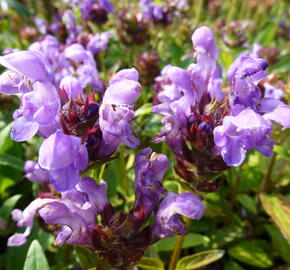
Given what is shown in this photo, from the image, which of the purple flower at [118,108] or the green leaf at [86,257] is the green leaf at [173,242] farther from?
the purple flower at [118,108]

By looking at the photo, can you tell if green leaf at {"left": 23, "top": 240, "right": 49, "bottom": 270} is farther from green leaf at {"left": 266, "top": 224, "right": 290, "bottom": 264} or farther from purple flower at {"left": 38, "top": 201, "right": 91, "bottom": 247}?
green leaf at {"left": 266, "top": 224, "right": 290, "bottom": 264}

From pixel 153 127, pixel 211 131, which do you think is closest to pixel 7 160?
pixel 153 127

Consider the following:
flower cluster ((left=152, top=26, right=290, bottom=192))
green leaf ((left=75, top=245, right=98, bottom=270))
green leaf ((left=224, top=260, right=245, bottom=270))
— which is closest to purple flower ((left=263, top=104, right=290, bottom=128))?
flower cluster ((left=152, top=26, right=290, bottom=192))

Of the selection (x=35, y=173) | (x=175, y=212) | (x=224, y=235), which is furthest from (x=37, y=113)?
(x=224, y=235)

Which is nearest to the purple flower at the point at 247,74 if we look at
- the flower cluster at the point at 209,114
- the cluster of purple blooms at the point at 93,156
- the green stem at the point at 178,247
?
the flower cluster at the point at 209,114

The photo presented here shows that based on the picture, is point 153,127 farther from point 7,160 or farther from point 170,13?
point 170,13

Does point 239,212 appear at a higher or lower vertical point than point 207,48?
lower

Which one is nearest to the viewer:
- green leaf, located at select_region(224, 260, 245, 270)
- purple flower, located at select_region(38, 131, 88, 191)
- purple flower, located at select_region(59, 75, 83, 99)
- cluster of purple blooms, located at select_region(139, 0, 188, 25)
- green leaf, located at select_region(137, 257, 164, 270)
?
purple flower, located at select_region(38, 131, 88, 191)

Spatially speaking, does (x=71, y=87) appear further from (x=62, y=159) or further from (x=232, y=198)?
(x=232, y=198)
